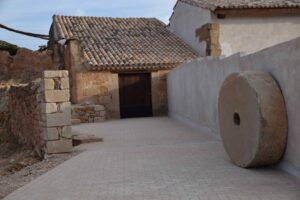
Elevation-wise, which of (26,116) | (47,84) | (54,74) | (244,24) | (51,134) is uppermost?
(244,24)

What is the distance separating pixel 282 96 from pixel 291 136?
520 millimetres

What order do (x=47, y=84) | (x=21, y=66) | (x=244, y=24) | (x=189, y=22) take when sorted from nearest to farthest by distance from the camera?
(x=47, y=84) < (x=244, y=24) < (x=21, y=66) < (x=189, y=22)

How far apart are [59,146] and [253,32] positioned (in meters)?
11.0

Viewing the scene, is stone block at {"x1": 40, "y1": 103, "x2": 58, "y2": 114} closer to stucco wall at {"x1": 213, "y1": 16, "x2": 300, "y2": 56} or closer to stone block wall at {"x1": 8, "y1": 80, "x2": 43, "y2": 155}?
stone block wall at {"x1": 8, "y1": 80, "x2": 43, "y2": 155}

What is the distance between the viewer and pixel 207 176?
198 inches

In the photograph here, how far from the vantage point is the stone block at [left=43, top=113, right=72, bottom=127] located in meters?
7.64

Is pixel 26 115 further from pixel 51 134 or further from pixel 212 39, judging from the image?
pixel 212 39

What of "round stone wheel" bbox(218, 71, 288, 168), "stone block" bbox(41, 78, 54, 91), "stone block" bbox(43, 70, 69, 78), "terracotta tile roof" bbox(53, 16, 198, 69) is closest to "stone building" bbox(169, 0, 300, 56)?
"terracotta tile roof" bbox(53, 16, 198, 69)

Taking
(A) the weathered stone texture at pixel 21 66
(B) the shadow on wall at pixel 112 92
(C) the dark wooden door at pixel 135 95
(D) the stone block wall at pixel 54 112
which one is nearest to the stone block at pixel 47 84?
(D) the stone block wall at pixel 54 112

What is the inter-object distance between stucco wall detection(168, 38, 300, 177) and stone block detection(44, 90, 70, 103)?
3268mm

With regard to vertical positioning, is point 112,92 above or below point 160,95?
above

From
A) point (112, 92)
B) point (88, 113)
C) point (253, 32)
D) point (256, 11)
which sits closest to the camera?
point (88, 113)

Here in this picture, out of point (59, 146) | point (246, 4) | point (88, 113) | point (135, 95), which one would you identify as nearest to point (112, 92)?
point (135, 95)

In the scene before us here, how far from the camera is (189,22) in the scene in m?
17.7
